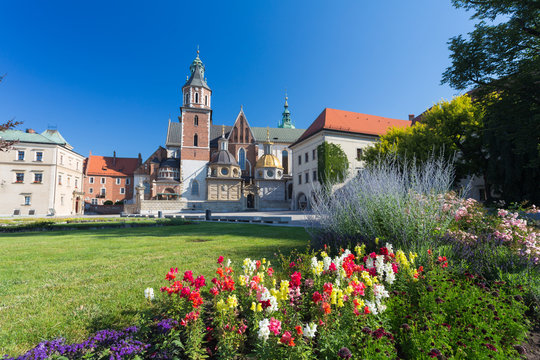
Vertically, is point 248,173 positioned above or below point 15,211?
above

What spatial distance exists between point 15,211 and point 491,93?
2194 inches

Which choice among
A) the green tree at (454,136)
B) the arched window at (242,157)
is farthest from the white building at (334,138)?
the arched window at (242,157)

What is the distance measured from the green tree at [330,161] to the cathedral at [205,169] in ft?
46.3

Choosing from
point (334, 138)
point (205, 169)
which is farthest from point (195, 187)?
point (334, 138)

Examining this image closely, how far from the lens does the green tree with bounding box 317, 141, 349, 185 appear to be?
98.6ft

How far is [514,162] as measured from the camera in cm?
1836

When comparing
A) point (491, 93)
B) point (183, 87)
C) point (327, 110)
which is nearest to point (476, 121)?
point (491, 93)

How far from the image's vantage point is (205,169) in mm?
46688

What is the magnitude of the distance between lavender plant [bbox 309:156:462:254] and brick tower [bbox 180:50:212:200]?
40.9 m

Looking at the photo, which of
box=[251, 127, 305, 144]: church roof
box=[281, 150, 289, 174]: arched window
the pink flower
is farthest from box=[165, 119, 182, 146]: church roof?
the pink flower

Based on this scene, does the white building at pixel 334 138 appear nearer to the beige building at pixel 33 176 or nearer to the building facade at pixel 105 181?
the beige building at pixel 33 176

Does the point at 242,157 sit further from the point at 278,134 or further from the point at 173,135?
the point at 173,135

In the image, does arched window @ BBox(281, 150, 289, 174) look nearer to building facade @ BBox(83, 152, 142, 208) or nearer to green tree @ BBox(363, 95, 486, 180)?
building facade @ BBox(83, 152, 142, 208)

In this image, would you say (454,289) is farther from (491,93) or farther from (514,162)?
(514,162)
